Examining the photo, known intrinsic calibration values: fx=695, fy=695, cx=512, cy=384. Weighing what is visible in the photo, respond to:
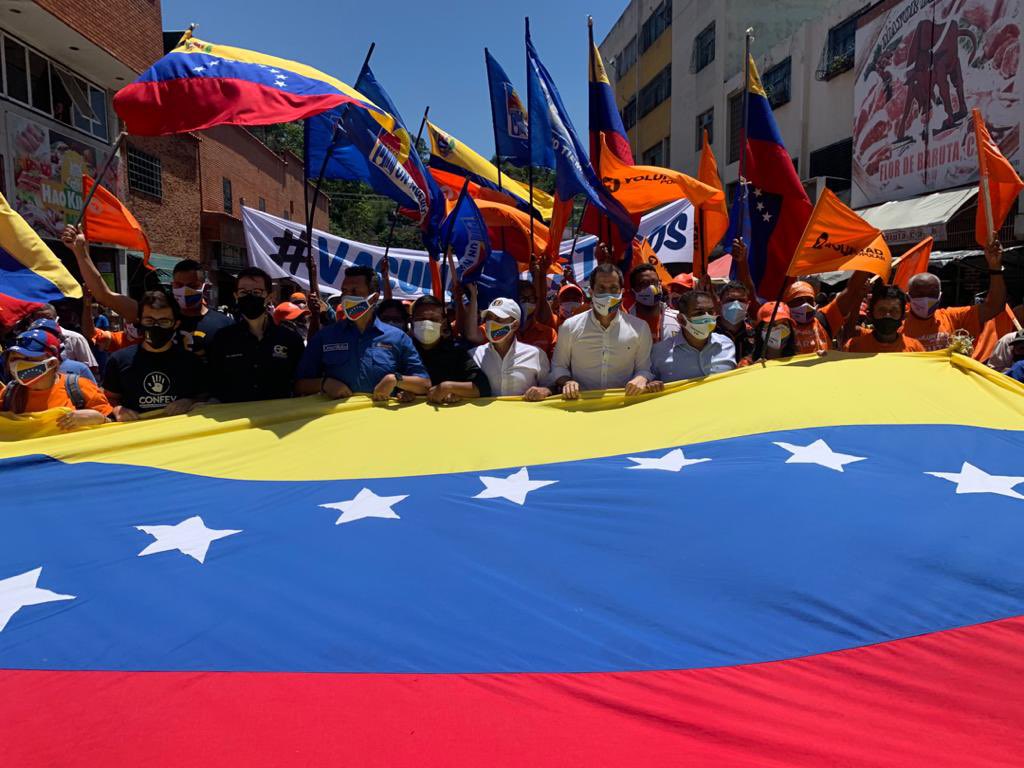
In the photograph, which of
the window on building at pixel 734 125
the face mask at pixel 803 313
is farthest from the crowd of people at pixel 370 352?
the window on building at pixel 734 125

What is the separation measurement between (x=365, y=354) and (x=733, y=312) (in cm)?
266

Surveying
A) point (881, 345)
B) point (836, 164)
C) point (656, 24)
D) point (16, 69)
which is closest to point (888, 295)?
point (881, 345)

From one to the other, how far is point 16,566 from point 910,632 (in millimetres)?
3245

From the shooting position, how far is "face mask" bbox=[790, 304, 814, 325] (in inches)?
208

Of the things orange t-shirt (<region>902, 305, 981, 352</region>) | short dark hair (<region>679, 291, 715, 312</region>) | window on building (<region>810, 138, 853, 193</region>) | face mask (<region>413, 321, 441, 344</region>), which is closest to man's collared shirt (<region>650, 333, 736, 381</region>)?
short dark hair (<region>679, 291, 715, 312</region>)

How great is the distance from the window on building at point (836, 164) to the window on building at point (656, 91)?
43.4 feet

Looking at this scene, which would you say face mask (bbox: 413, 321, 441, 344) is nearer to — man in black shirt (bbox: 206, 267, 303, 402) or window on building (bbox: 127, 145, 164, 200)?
man in black shirt (bbox: 206, 267, 303, 402)

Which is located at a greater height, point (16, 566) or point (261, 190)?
point (261, 190)

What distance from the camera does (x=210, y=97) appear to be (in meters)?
4.30

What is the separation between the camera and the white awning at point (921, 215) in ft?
48.3

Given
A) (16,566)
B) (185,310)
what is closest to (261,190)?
(185,310)

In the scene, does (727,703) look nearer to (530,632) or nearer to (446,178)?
(530,632)

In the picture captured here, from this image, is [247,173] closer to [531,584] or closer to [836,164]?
[836,164]

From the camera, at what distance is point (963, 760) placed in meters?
1.59
